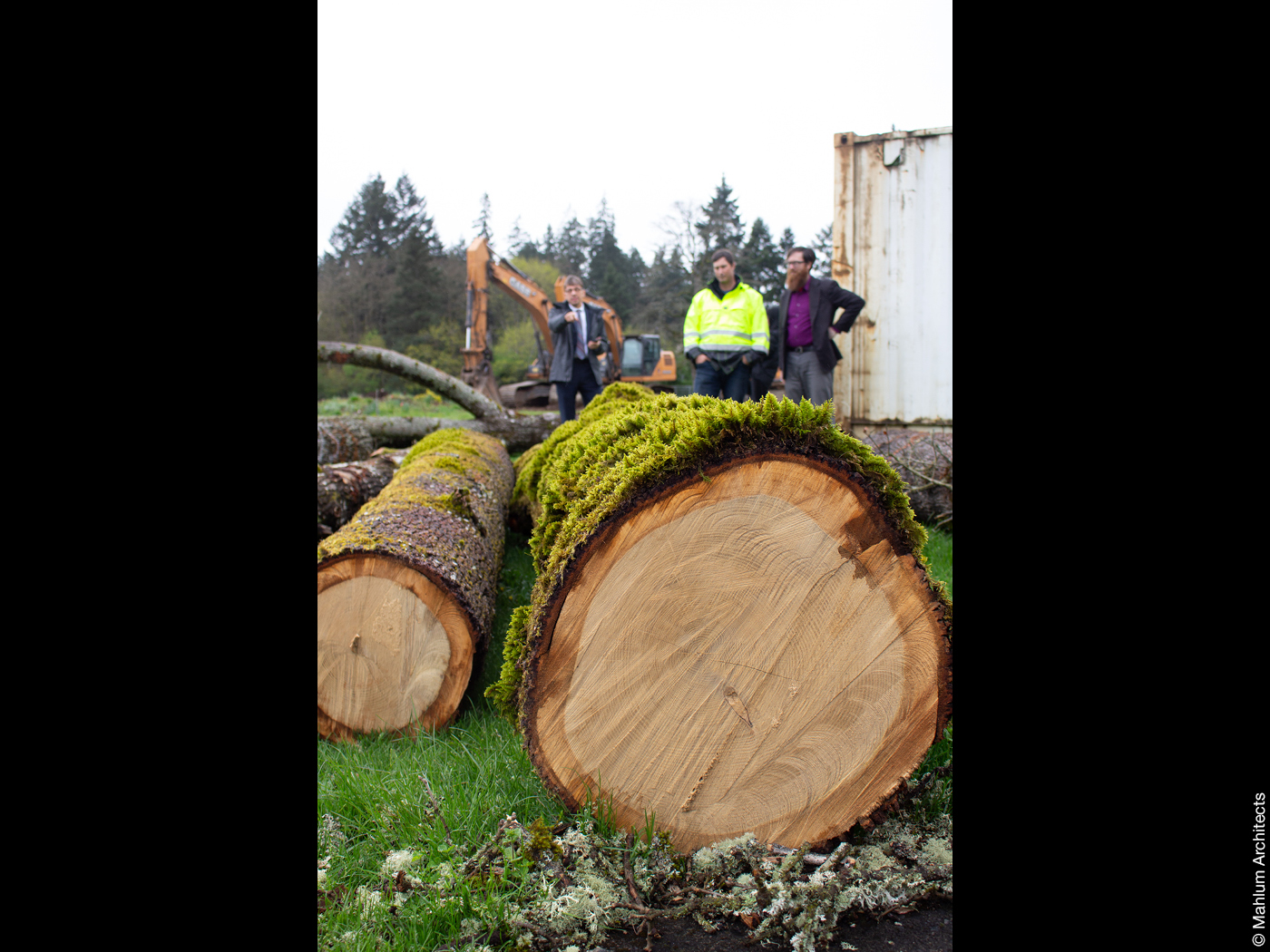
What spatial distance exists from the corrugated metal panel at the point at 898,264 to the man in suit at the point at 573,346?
2.62 metres

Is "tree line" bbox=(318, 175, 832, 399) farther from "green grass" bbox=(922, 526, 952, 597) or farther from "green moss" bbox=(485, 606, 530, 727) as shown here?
"green moss" bbox=(485, 606, 530, 727)

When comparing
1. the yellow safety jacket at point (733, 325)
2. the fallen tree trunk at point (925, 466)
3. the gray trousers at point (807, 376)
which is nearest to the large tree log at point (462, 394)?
the yellow safety jacket at point (733, 325)

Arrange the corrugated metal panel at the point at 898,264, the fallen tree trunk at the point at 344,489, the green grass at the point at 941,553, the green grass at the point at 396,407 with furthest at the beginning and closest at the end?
the green grass at the point at 396,407 < the corrugated metal panel at the point at 898,264 < the fallen tree trunk at the point at 344,489 < the green grass at the point at 941,553

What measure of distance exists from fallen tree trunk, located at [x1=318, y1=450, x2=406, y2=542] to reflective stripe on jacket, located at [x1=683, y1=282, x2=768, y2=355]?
284 centimetres

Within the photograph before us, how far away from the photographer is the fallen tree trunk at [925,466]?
17.3 ft

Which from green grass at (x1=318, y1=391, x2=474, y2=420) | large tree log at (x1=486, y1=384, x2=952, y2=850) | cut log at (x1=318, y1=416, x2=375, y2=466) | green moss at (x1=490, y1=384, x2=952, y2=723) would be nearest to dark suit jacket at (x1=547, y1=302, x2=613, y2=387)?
cut log at (x1=318, y1=416, x2=375, y2=466)

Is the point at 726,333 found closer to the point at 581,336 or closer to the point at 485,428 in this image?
the point at 581,336

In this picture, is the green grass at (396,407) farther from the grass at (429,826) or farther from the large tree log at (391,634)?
the grass at (429,826)

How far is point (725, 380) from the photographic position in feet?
21.6

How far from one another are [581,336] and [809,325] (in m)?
2.54
